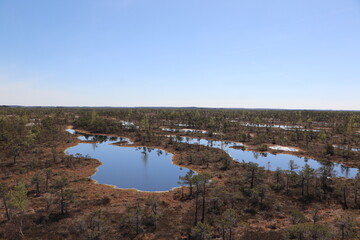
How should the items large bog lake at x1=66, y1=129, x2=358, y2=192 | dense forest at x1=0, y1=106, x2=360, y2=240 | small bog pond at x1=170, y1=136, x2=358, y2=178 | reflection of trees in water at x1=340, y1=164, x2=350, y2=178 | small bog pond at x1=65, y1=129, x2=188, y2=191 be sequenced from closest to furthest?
dense forest at x1=0, y1=106, x2=360, y2=240 < small bog pond at x1=65, y1=129, x2=188, y2=191 < large bog lake at x1=66, y1=129, x2=358, y2=192 < reflection of trees in water at x1=340, y1=164, x2=350, y2=178 < small bog pond at x1=170, y1=136, x2=358, y2=178

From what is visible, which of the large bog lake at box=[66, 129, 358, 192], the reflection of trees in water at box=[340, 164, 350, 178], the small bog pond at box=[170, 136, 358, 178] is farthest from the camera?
the small bog pond at box=[170, 136, 358, 178]

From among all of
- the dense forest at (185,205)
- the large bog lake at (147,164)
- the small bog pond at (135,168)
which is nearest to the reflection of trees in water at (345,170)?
the large bog lake at (147,164)

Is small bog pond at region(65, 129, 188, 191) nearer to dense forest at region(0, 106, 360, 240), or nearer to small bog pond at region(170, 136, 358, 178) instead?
dense forest at region(0, 106, 360, 240)

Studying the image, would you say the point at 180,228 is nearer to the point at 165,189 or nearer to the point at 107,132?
the point at 165,189

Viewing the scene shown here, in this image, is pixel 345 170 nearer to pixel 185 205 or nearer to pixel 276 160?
pixel 276 160

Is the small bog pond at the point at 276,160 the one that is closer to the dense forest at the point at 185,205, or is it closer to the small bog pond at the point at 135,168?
the dense forest at the point at 185,205

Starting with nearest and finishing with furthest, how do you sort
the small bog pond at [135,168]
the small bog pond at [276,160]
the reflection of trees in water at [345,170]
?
the small bog pond at [135,168], the reflection of trees in water at [345,170], the small bog pond at [276,160]

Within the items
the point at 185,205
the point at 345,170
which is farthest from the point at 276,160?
the point at 185,205

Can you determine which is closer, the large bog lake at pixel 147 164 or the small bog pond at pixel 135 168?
the small bog pond at pixel 135 168

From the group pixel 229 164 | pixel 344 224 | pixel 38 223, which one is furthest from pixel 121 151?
pixel 344 224

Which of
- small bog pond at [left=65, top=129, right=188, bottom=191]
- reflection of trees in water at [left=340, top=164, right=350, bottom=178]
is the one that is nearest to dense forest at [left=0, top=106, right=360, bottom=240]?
reflection of trees in water at [left=340, top=164, right=350, bottom=178]
